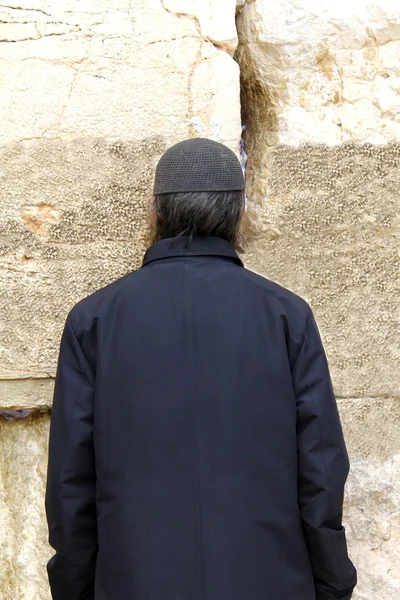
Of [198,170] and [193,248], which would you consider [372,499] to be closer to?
[193,248]

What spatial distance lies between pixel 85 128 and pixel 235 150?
1.47 feet

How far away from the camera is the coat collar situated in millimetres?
1862

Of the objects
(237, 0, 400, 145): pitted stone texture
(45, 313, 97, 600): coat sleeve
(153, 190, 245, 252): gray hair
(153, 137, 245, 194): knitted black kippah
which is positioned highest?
(237, 0, 400, 145): pitted stone texture

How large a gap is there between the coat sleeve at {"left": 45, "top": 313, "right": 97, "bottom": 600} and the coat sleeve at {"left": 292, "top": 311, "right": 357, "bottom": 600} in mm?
494

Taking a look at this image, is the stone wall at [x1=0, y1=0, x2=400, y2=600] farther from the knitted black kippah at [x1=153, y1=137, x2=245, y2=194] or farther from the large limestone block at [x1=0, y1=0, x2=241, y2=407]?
the knitted black kippah at [x1=153, y1=137, x2=245, y2=194]

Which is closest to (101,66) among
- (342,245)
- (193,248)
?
(193,248)

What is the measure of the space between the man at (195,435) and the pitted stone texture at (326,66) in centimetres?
60

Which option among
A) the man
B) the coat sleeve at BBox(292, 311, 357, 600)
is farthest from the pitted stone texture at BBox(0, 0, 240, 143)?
the coat sleeve at BBox(292, 311, 357, 600)

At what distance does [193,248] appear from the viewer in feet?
6.12

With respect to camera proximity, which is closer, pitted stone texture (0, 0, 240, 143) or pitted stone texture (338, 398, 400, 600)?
pitted stone texture (0, 0, 240, 143)

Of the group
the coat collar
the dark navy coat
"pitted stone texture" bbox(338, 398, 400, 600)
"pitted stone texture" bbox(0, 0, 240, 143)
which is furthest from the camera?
"pitted stone texture" bbox(338, 398, 400, 600)

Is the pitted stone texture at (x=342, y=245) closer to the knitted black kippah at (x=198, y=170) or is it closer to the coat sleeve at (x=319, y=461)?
the knitted black kippah at (x=198, y=170)

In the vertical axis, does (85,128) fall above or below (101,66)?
below

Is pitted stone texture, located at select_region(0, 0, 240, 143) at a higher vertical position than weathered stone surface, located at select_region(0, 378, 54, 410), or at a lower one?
higher
